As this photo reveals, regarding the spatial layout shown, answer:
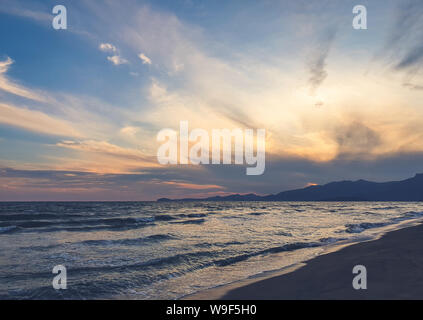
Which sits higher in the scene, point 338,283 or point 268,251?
point 338,283

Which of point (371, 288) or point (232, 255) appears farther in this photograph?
point (232, 255)

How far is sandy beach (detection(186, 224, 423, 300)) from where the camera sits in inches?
286

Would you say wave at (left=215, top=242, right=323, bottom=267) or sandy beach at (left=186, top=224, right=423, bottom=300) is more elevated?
sandy beach at (left=186, top=224, right=423, bottom=300)

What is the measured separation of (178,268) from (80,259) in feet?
19.9

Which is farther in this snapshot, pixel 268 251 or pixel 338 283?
pixel 268 251

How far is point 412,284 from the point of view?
7555 millimetres

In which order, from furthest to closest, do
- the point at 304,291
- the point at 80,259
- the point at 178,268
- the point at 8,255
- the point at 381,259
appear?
the point at 8,255 < the point at 80,259 < the point at 178,268 < the point at 381,259 < the point at 304,291

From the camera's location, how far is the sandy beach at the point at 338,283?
728cm

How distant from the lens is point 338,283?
8477 mm

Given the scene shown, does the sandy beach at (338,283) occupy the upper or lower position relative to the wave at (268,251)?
upper

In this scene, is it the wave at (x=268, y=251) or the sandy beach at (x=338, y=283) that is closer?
the sandy beach at (x=338, y=283)
